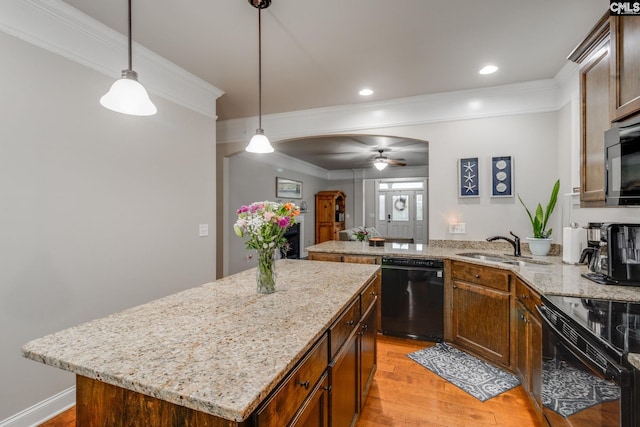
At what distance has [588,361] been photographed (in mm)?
1222

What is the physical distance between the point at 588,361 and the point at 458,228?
2.30m

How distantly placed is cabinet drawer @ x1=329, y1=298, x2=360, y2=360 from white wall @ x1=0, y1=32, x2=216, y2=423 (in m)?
1.91

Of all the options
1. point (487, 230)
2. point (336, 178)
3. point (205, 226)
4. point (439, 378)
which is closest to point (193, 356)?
point (439, 378)

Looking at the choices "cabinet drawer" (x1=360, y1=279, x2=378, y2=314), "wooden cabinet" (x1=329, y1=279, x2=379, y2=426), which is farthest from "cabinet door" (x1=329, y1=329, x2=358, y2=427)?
"cabinet drawer" (x1=360, y1=279, x2=378, y2=314)

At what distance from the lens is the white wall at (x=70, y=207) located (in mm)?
1814

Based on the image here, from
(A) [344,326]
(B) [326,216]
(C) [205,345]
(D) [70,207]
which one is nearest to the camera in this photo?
(C) [205,345]

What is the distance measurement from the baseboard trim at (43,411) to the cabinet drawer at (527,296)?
10.3 feet

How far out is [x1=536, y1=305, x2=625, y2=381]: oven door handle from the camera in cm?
106

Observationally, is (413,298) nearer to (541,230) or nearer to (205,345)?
(541,230)

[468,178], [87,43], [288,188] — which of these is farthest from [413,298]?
[288,188]


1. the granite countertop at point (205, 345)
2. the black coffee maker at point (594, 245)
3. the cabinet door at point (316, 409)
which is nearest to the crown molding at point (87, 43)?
the granite countertop at point (205, 345)

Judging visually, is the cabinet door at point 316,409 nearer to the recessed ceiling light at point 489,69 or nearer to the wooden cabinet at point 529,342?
the wooden cabinet at point 529,342

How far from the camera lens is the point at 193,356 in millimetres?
921

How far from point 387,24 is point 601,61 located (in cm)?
131
